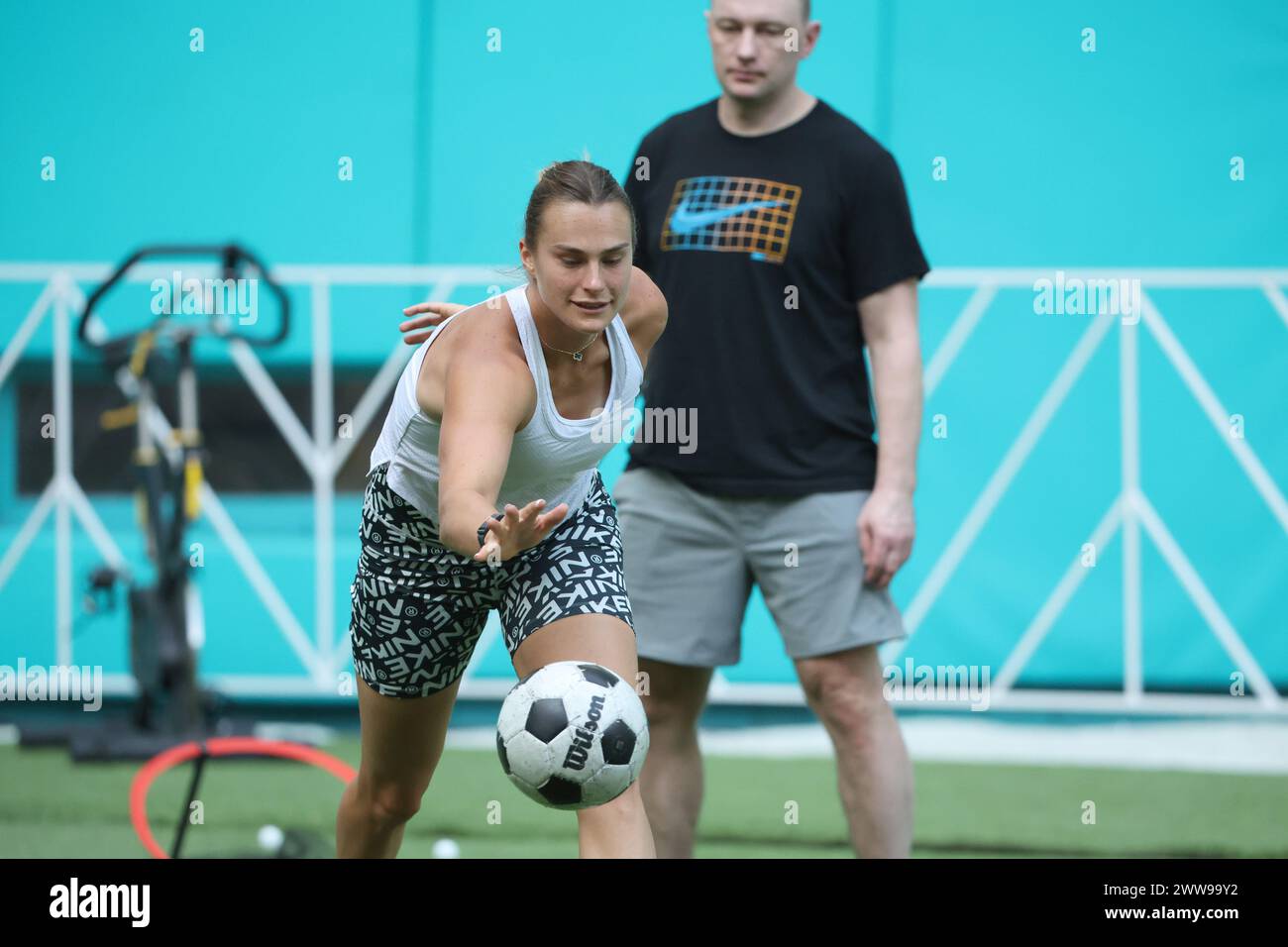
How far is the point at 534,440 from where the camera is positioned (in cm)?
317

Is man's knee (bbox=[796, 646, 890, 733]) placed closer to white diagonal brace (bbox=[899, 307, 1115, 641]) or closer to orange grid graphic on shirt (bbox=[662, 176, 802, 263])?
orange grid graphic on shirt (bbox=[662, 176, 802, 263])

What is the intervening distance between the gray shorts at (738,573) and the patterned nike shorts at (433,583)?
524 mm

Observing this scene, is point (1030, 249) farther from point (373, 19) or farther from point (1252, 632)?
point (373, 19)

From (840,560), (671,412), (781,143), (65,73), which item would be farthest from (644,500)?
(65,73)

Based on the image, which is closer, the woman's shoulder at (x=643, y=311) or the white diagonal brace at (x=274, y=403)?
the woman's shoulder at (x=643, y=311)

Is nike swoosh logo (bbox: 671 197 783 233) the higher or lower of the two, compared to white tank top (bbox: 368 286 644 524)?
higher

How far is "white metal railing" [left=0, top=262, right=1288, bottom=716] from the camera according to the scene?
6.58 metres

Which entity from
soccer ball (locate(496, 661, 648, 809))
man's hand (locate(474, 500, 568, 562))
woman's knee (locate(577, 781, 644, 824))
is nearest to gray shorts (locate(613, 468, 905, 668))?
woman's knee (locate(577, 781, 644, 824))

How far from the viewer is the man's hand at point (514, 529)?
2.67 meters

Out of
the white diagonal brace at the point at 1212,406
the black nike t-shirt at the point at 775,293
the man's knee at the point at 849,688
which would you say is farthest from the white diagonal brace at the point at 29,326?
the white diagonal brace at the point at 1212,406

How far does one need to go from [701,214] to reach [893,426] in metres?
0.68

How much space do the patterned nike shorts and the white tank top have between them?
0.17ft

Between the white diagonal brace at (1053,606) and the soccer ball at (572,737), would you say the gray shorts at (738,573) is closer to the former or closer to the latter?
the soccer ball at (572,737)

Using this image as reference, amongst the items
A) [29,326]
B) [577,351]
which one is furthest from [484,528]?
[29,326]
